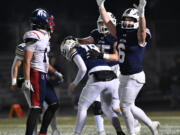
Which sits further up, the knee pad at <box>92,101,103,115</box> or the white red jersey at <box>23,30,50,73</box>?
the white red jersey at <box>23,30,50,73</box>

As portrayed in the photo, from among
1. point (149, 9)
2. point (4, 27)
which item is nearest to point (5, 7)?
point (4, 27)

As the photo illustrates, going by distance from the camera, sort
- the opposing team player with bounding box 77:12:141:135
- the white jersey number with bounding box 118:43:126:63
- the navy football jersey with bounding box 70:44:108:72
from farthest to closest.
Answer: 1. the opposing team player with bounding box 77:12:141:135
2. the navy football jersey with bounding box 70:44:108:72
3. the white jersey number with bounding box 118:43:126:63

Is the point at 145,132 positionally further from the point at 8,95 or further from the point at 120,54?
the point at 8,95

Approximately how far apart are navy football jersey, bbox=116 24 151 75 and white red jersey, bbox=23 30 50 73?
1003 millimetres

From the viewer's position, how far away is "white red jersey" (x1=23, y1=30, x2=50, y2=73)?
7125 millimetres

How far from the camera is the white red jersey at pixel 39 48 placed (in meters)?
7.12

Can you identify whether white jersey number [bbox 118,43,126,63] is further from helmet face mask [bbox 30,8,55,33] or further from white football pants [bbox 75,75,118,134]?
helmet face mask [bbox 30,8,55,33]

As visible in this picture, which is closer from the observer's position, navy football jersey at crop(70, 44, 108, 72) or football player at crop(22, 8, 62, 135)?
football player at crop(22, 8, 62, 135)

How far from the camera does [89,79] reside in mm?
7383

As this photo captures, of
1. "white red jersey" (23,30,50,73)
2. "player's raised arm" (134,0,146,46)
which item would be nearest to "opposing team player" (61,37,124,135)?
"white red jersey" (23,30,50,73)

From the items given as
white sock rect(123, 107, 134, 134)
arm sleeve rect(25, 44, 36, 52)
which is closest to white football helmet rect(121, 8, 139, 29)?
white sock rect(123, 107, 134, 134)

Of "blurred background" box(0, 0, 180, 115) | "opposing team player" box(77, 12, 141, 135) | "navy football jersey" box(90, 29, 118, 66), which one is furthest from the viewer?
"blurred background" box(0, 0, 180, 115)

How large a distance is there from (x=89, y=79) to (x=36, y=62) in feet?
2.47

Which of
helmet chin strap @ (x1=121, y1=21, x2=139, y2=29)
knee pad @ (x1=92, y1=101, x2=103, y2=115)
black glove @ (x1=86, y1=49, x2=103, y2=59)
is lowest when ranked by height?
knee pad @ (x1=92, y1=101, x2=103, y2=115)
